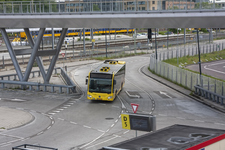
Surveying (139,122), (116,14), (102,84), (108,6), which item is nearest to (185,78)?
(102,84)

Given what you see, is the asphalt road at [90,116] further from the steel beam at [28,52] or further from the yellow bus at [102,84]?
the steel beam at [28,52]

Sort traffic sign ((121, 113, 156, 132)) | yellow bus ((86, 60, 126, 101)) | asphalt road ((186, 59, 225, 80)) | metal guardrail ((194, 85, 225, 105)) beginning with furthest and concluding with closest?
asphalt road ((186, 59, 225, 80)) < yellow bus ((86, 60, 126, 101)) < metal guardrail ((194, 85, 225, 105)) < traffic sign ((121, 113, 156, 132))

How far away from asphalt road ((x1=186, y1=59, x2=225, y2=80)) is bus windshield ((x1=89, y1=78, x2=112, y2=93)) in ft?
60.8

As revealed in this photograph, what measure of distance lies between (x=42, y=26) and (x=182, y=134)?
22828mm

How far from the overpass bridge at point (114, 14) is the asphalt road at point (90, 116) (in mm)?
5677

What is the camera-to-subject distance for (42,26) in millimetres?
31203

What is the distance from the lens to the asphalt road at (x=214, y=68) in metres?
43.3

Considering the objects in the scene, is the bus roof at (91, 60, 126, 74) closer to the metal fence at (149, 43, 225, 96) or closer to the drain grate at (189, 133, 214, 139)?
the metal fence at (149, 43, 225, 96)

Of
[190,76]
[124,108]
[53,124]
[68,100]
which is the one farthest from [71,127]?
[190,76]

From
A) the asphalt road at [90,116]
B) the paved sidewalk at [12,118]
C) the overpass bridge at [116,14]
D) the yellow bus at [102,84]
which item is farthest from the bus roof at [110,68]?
the paved sidewalk at [12,118]

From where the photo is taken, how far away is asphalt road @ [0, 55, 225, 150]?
18.3 m

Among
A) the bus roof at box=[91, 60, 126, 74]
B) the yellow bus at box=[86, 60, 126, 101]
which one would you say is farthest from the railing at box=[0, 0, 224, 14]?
the yellow bus at box=[86, 60, 126, 101]

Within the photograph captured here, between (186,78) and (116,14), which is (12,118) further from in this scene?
(186,78)

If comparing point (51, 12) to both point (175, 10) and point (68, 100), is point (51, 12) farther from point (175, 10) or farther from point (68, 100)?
point (175, 10)
